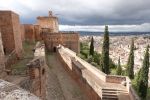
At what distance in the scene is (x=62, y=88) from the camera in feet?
47.9

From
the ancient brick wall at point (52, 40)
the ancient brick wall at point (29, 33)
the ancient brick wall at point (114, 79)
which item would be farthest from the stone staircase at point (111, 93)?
the ancient brick wall at point (29, 33)

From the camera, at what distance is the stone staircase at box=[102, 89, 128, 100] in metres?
12.0

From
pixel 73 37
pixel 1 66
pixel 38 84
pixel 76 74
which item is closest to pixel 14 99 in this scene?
pixel 38 84

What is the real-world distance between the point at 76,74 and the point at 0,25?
21.5ft

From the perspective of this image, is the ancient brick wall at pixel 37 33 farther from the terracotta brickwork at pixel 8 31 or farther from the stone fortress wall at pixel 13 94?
the stone fortress wall at pixel 13 94

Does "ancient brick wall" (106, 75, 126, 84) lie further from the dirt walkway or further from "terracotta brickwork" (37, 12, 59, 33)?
"terracotta brickwork" (37, 12, 59, 33)

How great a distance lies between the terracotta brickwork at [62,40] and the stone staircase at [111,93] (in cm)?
1774

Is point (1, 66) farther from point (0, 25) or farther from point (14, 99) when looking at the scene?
point (14, 99)

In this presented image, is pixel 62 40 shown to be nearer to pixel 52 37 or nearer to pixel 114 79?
pixel 52 37

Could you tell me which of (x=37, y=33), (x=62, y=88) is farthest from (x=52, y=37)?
(x=62, y=88)

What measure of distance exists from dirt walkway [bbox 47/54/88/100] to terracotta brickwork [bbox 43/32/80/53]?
1139 centimetres

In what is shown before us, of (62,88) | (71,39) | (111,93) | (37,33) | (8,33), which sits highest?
(8,33)

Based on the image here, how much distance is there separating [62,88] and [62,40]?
1612 centimetres

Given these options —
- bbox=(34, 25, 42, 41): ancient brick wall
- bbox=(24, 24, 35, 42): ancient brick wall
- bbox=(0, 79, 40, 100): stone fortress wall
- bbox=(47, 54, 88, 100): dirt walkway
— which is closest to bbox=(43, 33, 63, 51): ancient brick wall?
bbox=(34, 25, 42, 41): ancient brick wall
